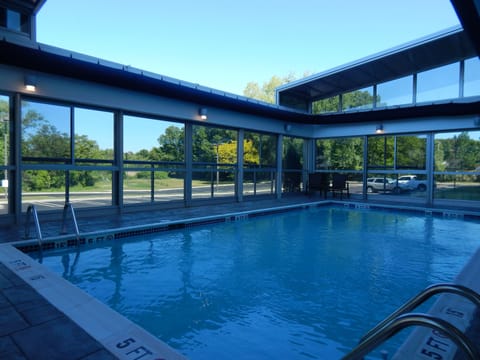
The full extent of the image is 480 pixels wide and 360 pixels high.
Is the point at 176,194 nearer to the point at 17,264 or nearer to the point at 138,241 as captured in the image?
the point at 138,241

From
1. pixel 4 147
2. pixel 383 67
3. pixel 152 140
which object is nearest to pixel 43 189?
pixel 4 147

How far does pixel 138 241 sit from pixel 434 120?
9756 mm

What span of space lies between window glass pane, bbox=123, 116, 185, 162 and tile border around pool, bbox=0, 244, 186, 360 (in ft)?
15.3

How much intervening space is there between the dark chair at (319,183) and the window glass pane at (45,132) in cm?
861

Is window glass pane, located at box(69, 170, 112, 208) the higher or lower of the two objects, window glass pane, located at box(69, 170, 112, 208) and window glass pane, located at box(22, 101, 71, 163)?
the lower

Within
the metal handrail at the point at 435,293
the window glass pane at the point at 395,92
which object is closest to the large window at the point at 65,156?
the metal handrail at the point at 435,293

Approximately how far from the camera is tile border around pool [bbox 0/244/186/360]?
6.37 ft

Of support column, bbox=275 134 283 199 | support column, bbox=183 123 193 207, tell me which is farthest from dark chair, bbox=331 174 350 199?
support column, bbox=183 123 193 207

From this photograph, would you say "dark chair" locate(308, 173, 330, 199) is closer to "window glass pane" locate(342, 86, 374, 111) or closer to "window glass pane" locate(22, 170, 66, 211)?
"window glass pane" locate(342, 86, 374, 111)

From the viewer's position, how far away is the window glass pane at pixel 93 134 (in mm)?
6824

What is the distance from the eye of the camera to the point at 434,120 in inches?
399

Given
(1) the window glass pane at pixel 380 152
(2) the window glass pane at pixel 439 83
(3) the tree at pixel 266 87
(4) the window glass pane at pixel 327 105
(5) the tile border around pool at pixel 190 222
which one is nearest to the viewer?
(5) the tile border around pool at pixel 190 222

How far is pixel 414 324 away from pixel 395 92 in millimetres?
11606

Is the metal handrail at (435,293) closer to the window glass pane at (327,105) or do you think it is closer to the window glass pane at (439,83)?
the window glass pane at (439,83)
